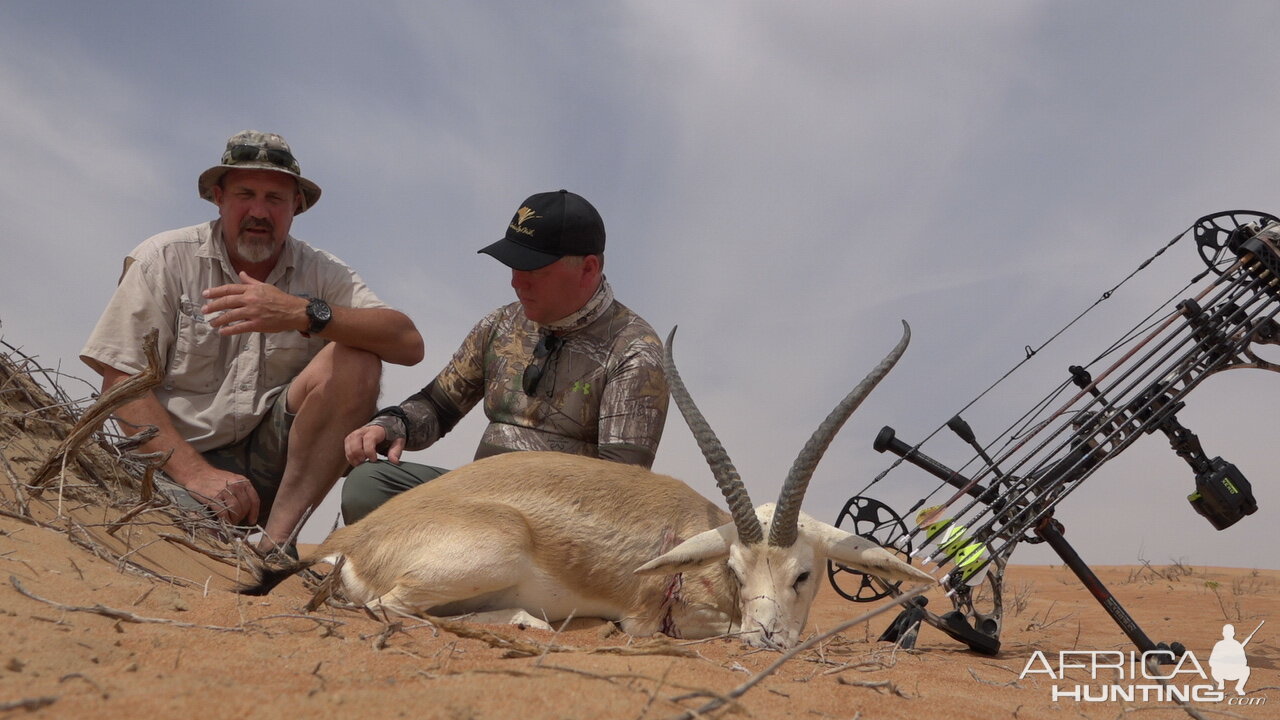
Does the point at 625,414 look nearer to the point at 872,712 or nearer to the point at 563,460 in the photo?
the point at 563,460

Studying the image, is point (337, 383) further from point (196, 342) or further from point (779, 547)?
point (779, 547)

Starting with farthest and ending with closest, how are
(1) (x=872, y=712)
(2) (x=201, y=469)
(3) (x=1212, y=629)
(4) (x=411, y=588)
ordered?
(3) (x=1212, y=629), (2) (x=201, y=469), (4) (x=411, y=588), (1) (x=872, y=712)

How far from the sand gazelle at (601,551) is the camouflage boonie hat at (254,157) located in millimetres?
2873

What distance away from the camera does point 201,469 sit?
238 inches

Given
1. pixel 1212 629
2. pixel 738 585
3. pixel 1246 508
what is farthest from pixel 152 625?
pixel 1212 629

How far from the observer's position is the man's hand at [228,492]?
19.3 feet

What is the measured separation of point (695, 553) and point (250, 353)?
3.87 m

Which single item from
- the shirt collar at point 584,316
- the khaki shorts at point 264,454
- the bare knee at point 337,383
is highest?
the shirt collar at point 584,316

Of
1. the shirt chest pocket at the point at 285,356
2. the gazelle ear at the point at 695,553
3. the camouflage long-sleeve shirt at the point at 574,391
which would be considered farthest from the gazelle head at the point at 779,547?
the shirt chest pocket at the point at 285,356

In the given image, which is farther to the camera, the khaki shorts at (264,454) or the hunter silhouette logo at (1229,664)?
the khaki shorts at (264,454)

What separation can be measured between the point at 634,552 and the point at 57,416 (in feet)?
12.6

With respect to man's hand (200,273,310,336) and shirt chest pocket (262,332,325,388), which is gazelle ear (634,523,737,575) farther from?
shirt chest pocket (262,332,325,388)

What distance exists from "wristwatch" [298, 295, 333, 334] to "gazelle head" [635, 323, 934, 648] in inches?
105

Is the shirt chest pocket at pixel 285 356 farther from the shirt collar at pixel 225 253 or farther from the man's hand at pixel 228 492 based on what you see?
the man's hand at pixel 228 492
